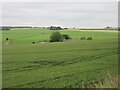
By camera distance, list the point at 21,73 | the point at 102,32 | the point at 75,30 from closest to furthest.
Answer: the point at 21,73 → the point at 102,32 → the point at 75,30

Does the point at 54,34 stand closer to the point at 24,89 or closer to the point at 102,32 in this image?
the point at 102,32

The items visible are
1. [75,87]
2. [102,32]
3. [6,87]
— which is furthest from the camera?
[102,32]

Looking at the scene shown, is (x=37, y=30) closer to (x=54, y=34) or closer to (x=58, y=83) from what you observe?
(x=54, y=34)

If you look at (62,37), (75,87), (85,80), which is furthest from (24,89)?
(62,37)

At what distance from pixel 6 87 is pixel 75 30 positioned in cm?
7727

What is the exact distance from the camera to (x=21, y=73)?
1916cm

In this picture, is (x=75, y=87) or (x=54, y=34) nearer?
(x=75, y=87)

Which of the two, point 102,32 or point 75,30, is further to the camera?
point 75,30

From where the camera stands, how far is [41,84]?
15.3 meters

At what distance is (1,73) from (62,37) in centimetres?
5889

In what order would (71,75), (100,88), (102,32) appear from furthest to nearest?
(102,32) < (71,75) < (100,88)

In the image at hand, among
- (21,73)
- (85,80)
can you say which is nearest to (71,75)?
(85,80)

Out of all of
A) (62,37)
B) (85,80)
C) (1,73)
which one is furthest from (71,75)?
(62,37)

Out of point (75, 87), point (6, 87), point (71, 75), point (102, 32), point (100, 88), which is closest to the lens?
point (100, 88)
